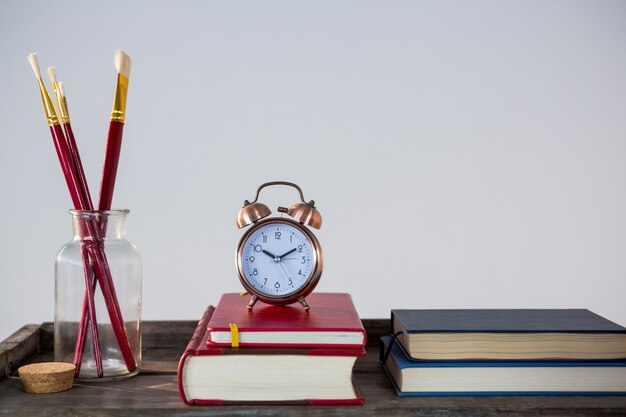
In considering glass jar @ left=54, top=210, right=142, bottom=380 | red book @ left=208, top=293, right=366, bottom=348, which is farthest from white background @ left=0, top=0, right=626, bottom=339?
red book @ left=208, top=293, right=366, bottom=348

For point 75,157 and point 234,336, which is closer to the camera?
point 234,336

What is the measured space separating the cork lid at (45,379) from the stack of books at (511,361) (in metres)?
0.54

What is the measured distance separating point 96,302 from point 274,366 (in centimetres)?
37

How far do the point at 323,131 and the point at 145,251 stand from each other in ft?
2.28

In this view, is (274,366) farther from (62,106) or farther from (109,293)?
(62,106)

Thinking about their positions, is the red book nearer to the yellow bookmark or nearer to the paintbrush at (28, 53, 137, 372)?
the yellow bookmark

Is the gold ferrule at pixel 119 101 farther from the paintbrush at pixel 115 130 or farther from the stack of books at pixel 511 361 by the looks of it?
the stack of books at pixel 511 361

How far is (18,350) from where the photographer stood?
1.53 metres

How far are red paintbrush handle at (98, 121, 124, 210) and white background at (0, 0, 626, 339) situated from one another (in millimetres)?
1223

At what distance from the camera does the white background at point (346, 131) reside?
2.67m

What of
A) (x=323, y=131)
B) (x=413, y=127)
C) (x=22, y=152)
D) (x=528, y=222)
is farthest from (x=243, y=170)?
(x=528, y=222)

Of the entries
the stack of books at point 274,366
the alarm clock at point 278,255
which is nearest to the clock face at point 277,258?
the alarm clock at point 278,255

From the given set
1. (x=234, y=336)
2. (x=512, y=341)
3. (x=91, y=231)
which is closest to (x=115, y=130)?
(x=91, y=231)

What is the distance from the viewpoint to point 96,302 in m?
1.44
